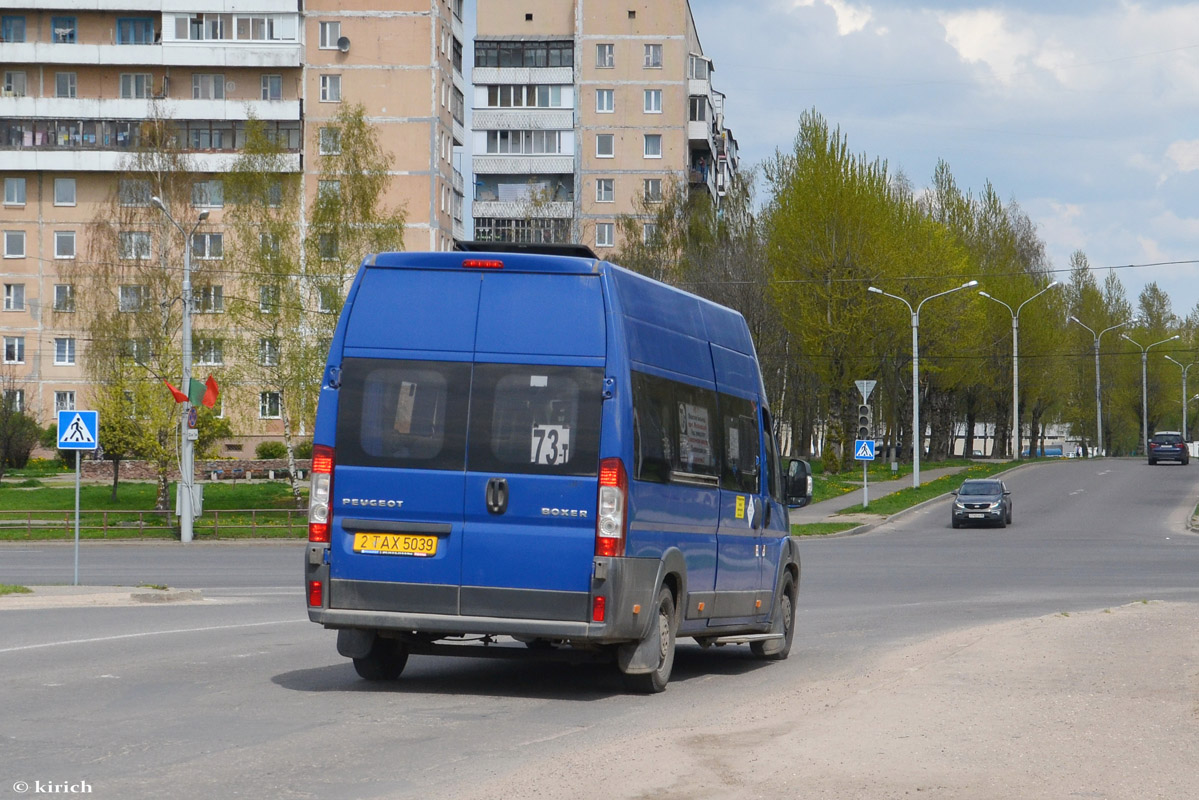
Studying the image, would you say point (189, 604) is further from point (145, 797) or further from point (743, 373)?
point (145, 797)

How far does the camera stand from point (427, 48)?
77.1m

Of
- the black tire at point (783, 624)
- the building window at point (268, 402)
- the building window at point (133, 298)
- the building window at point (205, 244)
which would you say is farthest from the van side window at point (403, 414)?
the building window at point (205, 244)

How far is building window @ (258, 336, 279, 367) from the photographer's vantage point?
5109cm

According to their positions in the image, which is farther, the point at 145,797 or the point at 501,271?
the point at 501,271

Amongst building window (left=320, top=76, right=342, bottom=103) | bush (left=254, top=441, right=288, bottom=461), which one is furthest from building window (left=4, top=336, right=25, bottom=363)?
building window (left=320, top=76, right=342, bottom=103)

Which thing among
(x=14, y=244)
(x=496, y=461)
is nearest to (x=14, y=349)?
(x=14, y=244)

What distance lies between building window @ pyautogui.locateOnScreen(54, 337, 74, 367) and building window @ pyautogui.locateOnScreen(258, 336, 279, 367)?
1281 inches

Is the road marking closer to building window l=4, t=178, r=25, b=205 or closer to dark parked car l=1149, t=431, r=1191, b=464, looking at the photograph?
building window l=4, t=178, r=25, b=205

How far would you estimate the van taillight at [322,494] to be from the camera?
11.1 m

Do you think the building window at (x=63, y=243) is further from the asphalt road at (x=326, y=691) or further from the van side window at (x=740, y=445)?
the van side window at (x=740, y=445)

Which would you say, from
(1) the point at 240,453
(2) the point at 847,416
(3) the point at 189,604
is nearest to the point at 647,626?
(3) the point at 189,604

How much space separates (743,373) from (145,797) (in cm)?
806

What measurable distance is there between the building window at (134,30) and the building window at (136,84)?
167 centimetres

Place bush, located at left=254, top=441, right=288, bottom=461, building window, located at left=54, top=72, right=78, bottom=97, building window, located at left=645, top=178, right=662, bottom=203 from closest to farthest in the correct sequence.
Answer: bush, located at left=254, top=441, right=288, bottom=461 < building window, located at left=54, top=72, right=78, bottom=97 < building window, located at left=645, top=178, right=662, bottom=203
